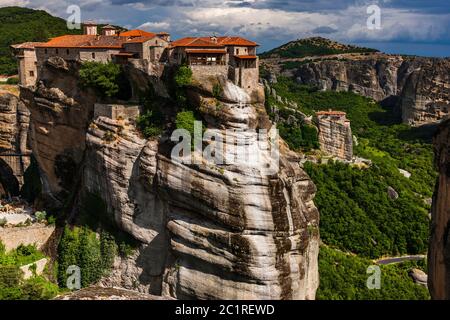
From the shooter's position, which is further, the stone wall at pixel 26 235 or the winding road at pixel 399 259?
the winding road at pixel 399 259

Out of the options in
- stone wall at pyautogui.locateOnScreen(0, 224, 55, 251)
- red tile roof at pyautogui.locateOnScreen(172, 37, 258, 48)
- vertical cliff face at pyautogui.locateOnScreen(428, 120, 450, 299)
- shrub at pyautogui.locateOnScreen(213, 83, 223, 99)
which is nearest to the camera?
vertical cliff face at pyautogui.locateOnScreen(428, 120, 450, 299)

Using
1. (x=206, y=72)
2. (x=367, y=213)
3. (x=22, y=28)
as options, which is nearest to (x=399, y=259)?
(x=367, y=213)

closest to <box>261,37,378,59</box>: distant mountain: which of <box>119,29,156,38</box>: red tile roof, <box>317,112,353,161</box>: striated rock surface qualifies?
<box>317,112,353,161</box>: striated rock surface

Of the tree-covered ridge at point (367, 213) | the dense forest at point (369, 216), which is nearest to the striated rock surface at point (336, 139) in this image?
the dense forest at point (369, 216)

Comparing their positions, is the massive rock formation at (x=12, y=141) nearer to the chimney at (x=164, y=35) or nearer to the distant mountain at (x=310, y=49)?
the chimney at (x=164, y=35)

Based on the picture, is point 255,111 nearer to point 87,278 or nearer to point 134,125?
point 134,125

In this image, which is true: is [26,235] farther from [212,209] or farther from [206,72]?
[206,72]

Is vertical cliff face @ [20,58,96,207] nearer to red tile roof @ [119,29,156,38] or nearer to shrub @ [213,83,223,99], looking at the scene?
red tile roof @ [119,29,156,38]
